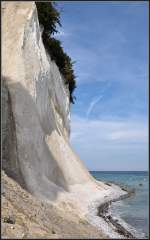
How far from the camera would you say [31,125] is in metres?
20.2

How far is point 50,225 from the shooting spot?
13.4 metres

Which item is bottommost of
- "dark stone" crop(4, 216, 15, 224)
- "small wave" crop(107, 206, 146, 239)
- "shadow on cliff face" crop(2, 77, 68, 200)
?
"small wave" crop(107, 206, 146, 239)

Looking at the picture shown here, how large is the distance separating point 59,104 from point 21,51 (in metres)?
10.2

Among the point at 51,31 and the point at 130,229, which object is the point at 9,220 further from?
the point at 51,31

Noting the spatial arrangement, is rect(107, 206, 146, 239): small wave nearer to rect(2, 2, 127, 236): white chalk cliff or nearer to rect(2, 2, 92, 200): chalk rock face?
rect(2, 2, 127, 236): white chalk cliff

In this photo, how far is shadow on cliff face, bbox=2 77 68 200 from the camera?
57.4 feet

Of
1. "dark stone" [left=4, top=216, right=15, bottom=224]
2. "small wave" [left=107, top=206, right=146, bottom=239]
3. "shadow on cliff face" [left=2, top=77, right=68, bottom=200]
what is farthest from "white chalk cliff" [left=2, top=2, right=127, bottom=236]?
"dark stone" [left=4, top=216, right=15, bottom=224]

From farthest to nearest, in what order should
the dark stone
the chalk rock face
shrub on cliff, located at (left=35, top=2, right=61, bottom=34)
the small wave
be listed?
shrub on cliff, located at (left=35, top=2, right=61, bottom=34), the chalk rock face, the small wave, the dark stone

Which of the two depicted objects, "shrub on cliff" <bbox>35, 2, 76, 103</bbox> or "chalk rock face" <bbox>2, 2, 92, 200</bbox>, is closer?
"chalk rock face" <bbox>2, 2, 92, 200</bbox>

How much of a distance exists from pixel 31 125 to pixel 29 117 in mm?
410

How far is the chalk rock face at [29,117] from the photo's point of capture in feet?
59.2

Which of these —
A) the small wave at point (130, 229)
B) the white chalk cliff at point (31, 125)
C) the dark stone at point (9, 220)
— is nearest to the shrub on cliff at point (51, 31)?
the white chalk cliff at point (31, 125)

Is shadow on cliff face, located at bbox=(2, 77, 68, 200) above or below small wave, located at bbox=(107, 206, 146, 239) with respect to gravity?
above

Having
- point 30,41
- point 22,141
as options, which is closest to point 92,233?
point 22,141
